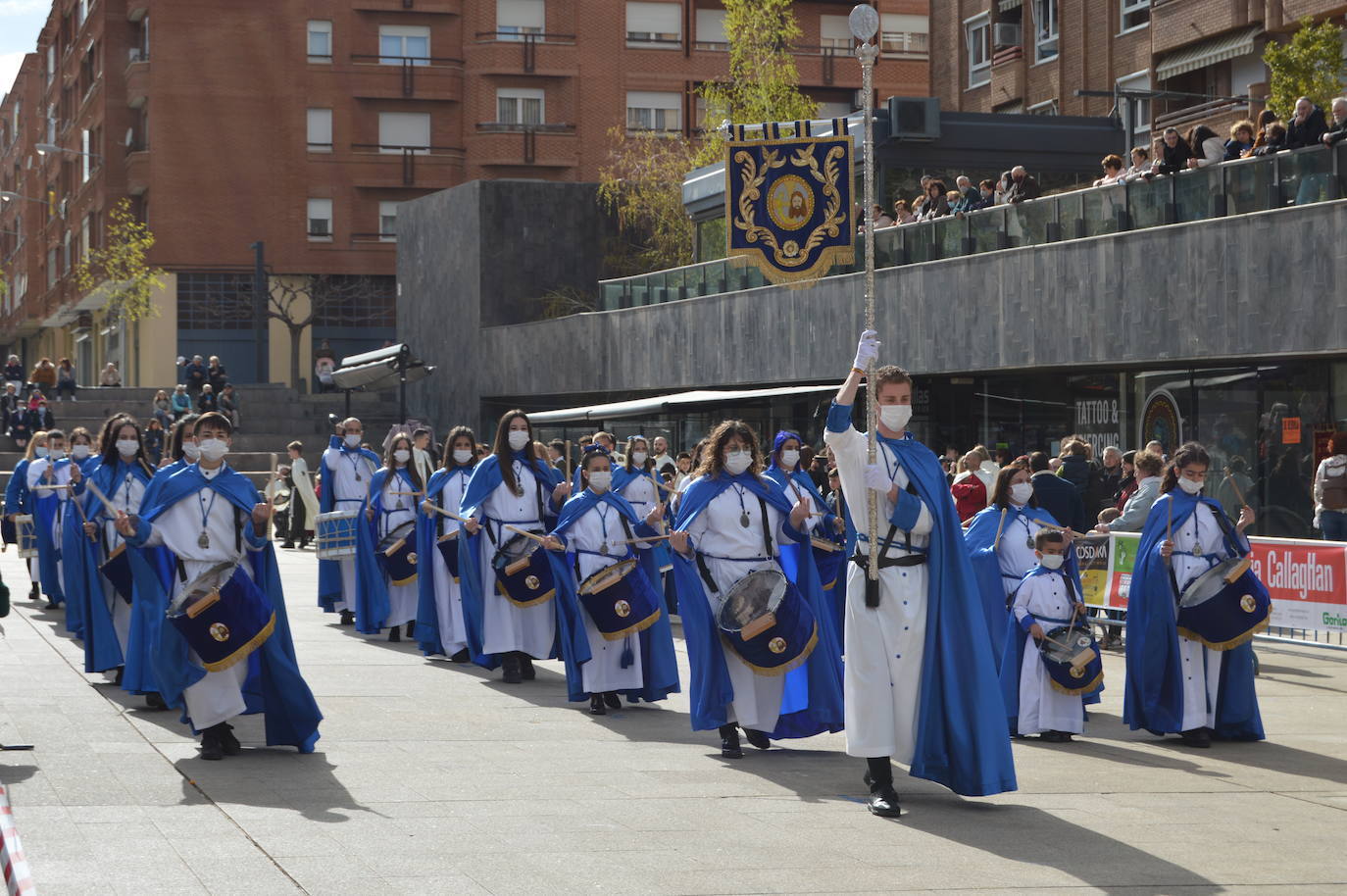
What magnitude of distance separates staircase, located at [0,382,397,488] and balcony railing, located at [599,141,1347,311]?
66.2 ft

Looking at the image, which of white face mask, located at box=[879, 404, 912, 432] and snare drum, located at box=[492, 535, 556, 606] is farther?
snare drum, located at box=[492, 535, 556, 606]

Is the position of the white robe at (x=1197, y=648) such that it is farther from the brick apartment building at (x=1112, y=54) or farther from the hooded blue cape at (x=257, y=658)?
the brick apartment building at (x=1112, y=54)

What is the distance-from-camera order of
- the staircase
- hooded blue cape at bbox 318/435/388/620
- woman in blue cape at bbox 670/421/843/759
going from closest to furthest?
woman in blue cape at bbox 670/421/843/759
hooded blue cape at bbox 318/435/388/620
the staircase

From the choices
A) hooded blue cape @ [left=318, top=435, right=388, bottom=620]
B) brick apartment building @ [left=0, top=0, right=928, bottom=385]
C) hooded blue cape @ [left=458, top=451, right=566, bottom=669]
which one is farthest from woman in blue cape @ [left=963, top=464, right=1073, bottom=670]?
brick apartment building @ [left=0, top=0, right=928, bottom=385]

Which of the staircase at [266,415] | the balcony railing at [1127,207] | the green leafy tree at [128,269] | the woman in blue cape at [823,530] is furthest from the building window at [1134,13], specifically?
the green leafy tree at [128,269]

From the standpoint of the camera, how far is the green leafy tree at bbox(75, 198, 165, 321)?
58.4 m

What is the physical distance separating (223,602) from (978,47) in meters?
36.6

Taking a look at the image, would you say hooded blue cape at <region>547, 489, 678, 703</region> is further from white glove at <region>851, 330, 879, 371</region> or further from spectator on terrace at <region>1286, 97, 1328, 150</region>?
spectator on terrace at <region>1286, 97, 1328, 150</region>

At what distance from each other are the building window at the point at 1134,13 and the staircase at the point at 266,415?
2091cm

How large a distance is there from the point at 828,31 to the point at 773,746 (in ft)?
183

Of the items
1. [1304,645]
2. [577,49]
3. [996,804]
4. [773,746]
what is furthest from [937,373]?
[577,49]

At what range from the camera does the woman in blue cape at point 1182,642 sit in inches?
460

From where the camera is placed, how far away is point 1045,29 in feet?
135

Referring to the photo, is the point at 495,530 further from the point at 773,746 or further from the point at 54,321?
the point at 54,321
